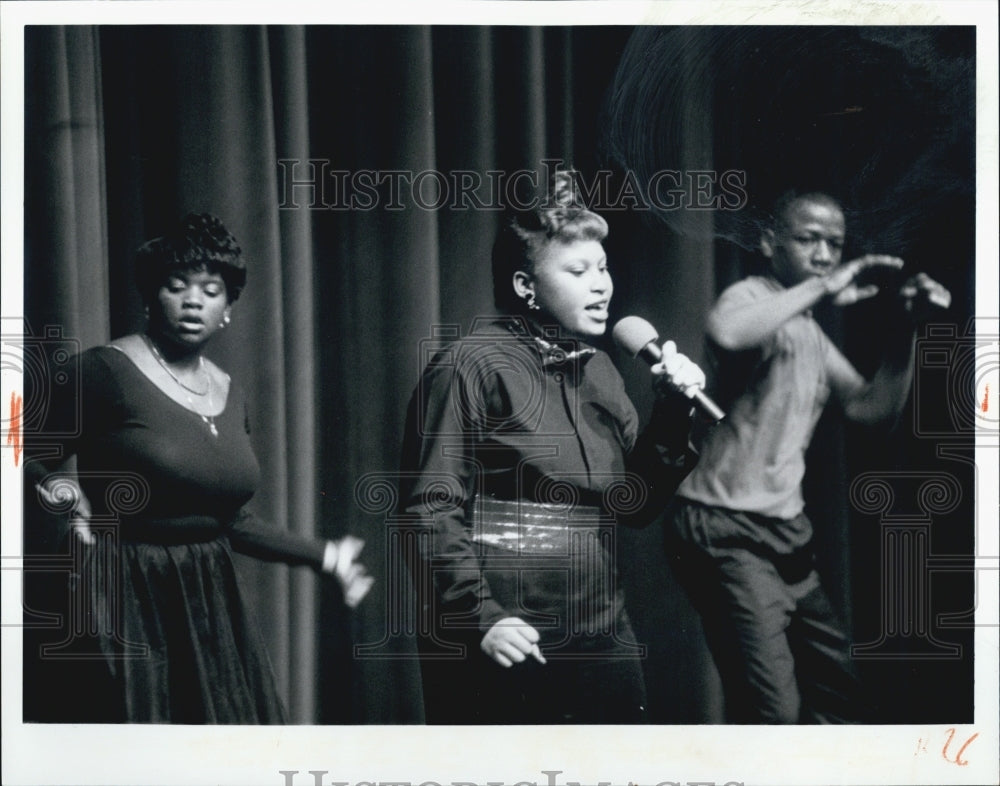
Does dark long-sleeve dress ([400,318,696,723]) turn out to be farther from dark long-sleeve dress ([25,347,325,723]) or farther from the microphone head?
dark long-sleeve dress ([25,347,325,723])

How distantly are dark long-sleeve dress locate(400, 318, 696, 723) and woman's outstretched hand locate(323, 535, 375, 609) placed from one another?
114 millimetres

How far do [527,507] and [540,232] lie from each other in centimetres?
59

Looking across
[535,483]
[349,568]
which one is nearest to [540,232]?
[535,483]

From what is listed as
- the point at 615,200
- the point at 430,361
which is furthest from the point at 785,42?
the point at 430,361

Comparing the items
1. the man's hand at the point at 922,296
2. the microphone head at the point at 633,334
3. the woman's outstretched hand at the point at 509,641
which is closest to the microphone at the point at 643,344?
the microphone head at the point at 633,334

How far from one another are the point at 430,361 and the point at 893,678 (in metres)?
1.23

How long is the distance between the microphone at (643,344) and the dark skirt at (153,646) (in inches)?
38.2

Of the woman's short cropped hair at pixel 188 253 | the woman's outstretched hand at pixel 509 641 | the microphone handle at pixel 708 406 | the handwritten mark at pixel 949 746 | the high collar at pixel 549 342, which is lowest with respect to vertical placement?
the handwritten mark at pixel 949 746

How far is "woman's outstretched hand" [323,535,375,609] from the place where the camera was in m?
2.53

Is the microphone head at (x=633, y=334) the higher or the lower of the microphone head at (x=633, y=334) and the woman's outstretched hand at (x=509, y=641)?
the higher

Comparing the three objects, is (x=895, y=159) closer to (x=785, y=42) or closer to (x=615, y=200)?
(x=785, y=42)

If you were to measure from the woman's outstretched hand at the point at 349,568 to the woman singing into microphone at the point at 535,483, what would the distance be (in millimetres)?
116

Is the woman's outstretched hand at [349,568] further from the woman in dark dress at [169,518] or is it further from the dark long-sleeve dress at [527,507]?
the dark long-sleeve dress at [527,507]

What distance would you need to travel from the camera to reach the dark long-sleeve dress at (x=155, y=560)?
2484 mm
